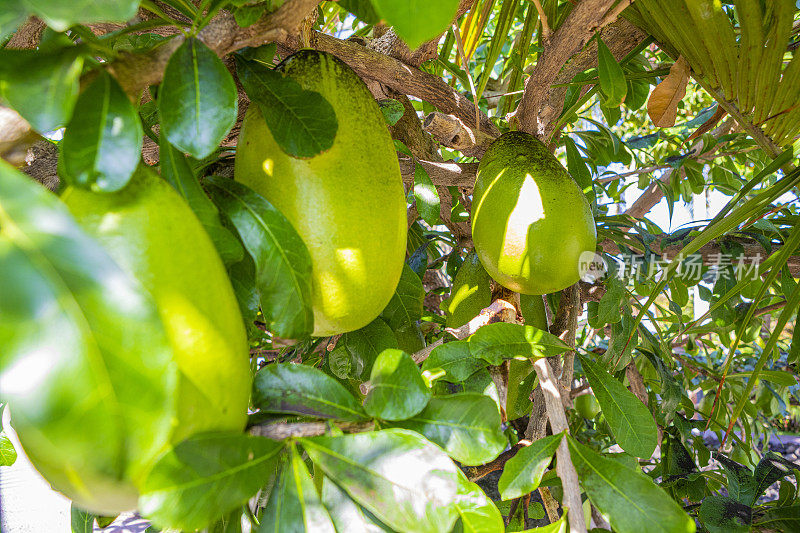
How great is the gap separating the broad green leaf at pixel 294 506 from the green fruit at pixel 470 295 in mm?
562

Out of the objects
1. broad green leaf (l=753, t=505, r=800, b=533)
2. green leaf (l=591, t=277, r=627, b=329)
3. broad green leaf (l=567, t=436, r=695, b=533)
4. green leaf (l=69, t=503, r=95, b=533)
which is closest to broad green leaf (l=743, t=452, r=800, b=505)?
broad green leaf (l=753, t=505, r=800, b=533)

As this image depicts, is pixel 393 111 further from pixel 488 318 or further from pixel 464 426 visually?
pixel 464 426

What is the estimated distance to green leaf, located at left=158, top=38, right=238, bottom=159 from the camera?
0.34m

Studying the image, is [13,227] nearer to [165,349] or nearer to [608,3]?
[165,349]

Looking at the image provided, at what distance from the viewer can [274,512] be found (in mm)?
318

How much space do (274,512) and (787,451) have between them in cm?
475

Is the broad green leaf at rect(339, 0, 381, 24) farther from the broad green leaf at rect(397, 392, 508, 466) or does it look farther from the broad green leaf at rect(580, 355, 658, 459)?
the broad green leaf at rect(580, 355, 658, 459)

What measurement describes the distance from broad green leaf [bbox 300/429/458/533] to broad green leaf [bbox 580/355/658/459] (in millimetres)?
356

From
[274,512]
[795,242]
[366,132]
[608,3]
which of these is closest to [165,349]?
[274,512]

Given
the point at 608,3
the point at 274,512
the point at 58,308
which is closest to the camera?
the point at 58,308

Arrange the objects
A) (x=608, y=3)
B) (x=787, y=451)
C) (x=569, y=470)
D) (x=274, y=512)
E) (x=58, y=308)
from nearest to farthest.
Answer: (x=58, y=308) → (x=274, y=512) → (x=569, y=470) → (x=608, y=3) → (x=787, y=451)

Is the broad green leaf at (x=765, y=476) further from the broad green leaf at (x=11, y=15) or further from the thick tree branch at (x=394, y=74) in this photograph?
the broad green leaf at (x=11, y=15)

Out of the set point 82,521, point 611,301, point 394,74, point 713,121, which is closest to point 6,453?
point 82,521

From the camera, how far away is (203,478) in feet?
0.93
